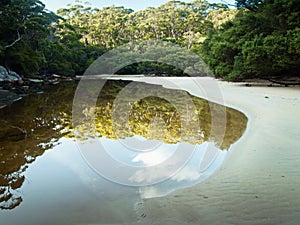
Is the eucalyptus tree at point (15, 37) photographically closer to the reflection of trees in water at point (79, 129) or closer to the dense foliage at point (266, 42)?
the reflection of trees in water at point (79, 129)

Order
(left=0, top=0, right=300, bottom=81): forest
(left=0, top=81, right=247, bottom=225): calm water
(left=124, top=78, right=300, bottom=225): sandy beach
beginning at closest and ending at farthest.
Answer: (left=124, top=78, right=300, bottom=225): sandy beach → (left=0, top=81, right=247, bottom=225): calm water → (left=0, top=0, right=300, bottom=81): forest

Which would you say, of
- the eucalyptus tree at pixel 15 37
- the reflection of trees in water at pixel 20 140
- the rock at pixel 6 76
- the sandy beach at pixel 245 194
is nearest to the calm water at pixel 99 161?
the reflection of trees in water at pixel 20 140

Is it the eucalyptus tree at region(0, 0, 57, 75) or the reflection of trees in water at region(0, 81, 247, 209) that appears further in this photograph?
the eucalyptus tree at region(0, 0, 57, 75)

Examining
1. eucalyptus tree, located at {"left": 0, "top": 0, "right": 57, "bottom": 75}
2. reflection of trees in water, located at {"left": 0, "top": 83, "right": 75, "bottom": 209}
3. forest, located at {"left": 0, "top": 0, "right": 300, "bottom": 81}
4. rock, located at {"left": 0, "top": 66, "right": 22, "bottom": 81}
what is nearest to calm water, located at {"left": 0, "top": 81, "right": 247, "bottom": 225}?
reflection of trees in water, located at {"left": 0, "top": 83, "right": 75, "bottom": 209}

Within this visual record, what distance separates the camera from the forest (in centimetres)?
1543

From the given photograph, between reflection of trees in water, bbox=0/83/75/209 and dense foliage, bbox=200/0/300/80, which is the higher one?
dense foliage, bbox=200/0/300/80

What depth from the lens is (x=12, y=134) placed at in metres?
7.36

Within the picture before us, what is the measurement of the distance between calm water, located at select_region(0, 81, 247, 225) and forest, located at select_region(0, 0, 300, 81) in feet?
28.3

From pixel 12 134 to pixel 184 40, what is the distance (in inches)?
1850

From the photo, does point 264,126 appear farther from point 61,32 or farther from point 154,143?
point 61,32

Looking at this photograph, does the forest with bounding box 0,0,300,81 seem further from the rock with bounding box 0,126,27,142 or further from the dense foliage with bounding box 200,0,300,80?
the rock with bounding box 0,126,27,142

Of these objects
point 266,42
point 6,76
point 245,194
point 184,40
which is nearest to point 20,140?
point 245,194

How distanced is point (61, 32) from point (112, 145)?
140 feet

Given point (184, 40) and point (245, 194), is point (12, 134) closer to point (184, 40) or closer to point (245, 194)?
point (245, 194)
